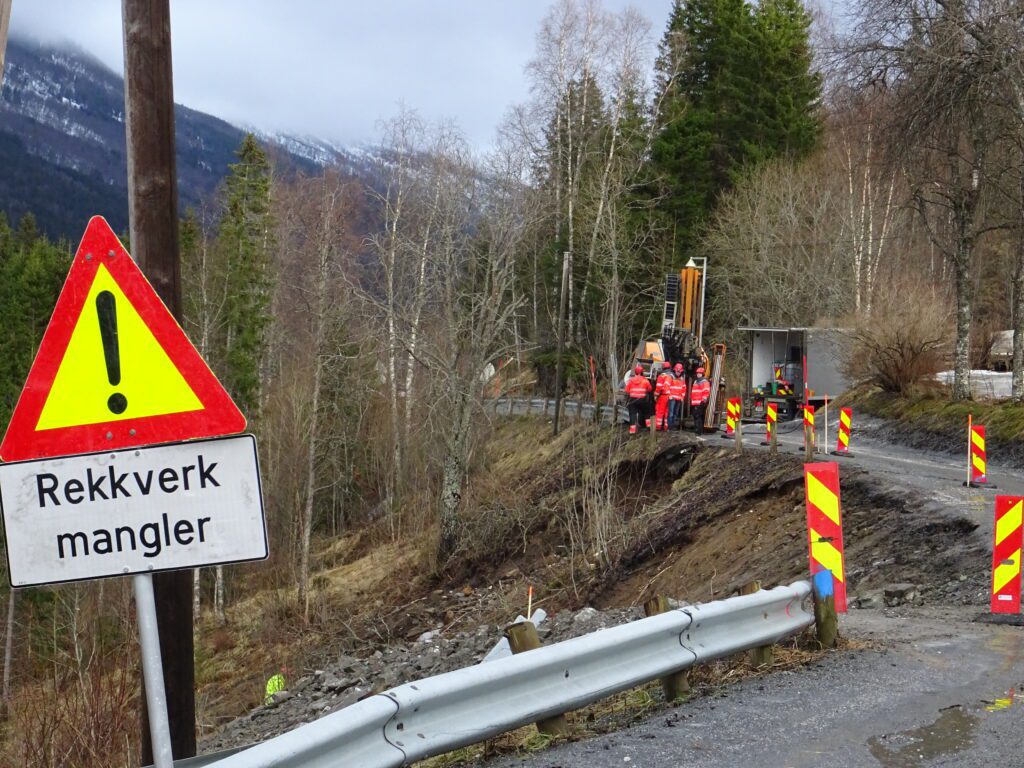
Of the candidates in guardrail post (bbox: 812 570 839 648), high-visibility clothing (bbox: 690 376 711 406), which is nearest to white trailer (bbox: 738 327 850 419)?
high-visibility clothing (bbox: 690 376 711 406)

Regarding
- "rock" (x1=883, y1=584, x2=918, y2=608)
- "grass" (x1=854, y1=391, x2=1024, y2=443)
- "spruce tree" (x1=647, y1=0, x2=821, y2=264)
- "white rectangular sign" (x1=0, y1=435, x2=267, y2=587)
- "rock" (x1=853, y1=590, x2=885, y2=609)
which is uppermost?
"spruce tree" (x1=647, y1=0, x2=821, y2=264)

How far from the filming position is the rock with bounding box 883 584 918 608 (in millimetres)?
12420

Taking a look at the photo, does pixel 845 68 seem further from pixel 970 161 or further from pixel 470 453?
pixel 470 453

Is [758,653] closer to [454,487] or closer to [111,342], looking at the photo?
[111,342]

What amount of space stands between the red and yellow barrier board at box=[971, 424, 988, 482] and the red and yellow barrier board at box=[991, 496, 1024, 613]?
818 centimetres

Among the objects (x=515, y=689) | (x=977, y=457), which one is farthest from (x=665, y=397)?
(x=515, y=689)

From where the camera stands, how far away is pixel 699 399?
31.2 m

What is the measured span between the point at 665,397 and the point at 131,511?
2776cm

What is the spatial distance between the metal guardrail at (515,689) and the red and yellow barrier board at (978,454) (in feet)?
39.2

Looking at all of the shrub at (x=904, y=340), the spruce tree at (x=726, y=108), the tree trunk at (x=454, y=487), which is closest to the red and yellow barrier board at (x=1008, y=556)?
the shrub at (x=904, y=340)

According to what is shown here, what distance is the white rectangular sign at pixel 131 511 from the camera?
3.81 metres

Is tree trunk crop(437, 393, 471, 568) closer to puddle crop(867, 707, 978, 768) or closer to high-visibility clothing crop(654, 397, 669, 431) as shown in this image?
high-visibility clothing crop(654, 397, 669, 431)

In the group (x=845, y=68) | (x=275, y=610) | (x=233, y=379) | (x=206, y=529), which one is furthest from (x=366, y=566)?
(x=206, y=529)

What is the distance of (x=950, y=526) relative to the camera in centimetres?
1579
